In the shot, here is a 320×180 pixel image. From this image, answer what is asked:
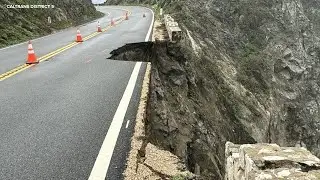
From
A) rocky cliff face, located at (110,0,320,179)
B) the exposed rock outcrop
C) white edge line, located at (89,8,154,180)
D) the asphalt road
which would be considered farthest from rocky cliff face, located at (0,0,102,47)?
the exposed rock outcrop

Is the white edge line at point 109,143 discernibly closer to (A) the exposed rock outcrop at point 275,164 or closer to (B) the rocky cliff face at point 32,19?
(A) the exposed rock outcrop at point 275,164

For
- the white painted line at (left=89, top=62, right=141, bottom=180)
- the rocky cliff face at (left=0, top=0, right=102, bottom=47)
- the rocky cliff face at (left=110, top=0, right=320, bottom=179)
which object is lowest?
the rocky cliff face at (left=110, top=0, right=320, bottom=179)

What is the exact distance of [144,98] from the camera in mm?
7297

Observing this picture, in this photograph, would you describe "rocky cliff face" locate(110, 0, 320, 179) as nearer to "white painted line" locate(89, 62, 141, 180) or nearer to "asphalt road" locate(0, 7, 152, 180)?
"white painted line" locate(89, 62, 141, 180)

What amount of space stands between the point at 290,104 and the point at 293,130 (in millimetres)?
2565

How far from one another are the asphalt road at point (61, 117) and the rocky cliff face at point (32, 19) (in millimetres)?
10666

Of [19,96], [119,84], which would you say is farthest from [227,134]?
[19,96]

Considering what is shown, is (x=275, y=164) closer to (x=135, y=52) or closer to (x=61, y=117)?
(x=61, y=117)

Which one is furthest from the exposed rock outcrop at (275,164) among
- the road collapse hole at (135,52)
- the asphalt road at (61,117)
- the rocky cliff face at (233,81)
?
the road collapse hole at (135,52)

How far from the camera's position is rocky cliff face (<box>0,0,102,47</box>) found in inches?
846

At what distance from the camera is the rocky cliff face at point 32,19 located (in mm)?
21484

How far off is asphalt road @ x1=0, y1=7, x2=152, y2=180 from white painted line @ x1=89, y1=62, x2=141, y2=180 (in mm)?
61

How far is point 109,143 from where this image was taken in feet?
16.7

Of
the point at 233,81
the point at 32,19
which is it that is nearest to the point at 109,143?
the point at 233,81
